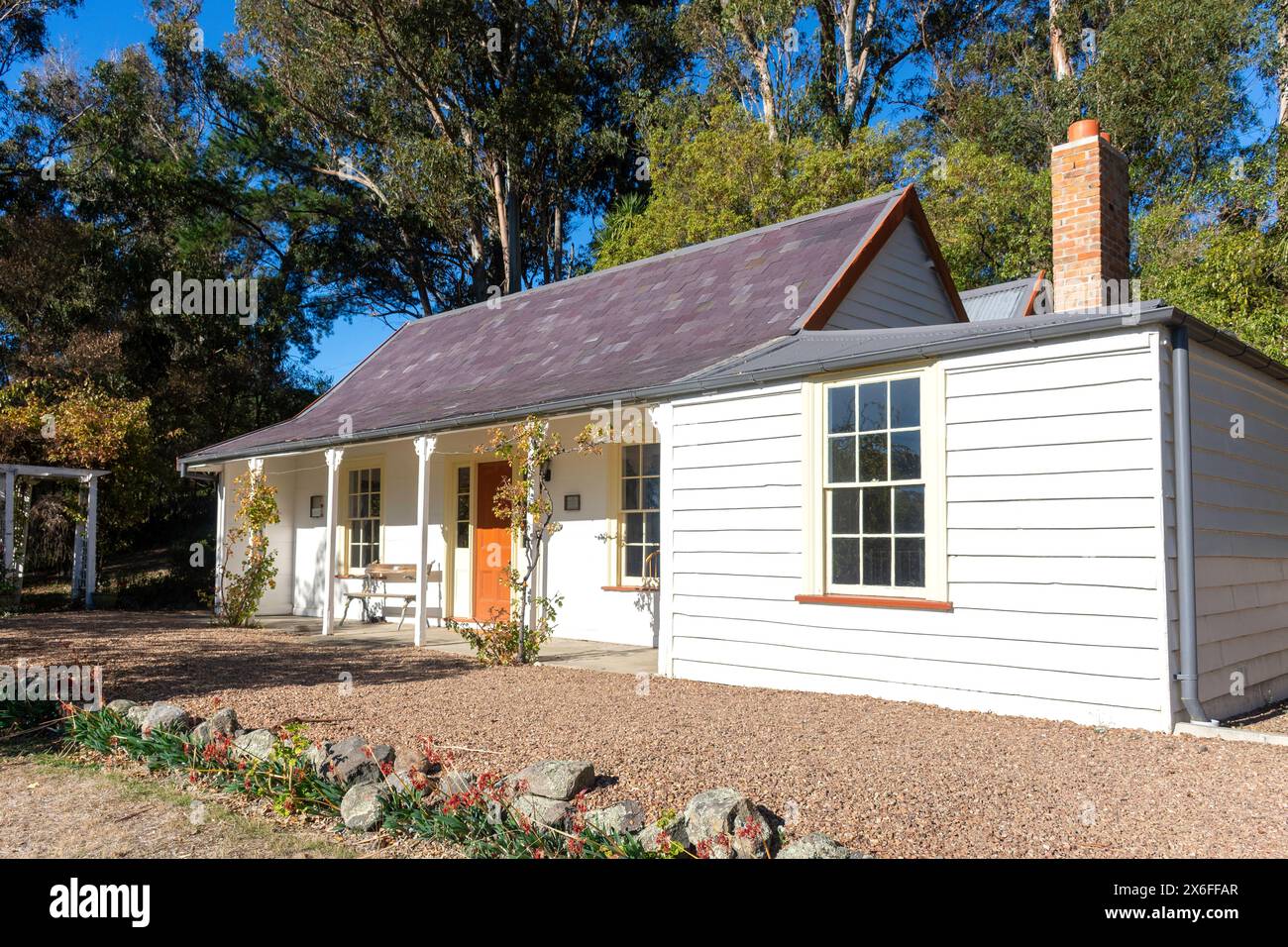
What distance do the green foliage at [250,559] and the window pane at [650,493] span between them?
527 centimetres

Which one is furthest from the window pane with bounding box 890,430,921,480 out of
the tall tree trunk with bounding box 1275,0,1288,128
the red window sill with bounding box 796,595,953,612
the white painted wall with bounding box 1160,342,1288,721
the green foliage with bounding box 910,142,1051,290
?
the tall tree trunk with bounding box 1275,0,1288,128

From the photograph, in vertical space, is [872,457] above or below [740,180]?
below

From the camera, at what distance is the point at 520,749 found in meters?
5.64

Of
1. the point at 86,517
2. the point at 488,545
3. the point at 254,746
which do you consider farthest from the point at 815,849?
the point at 86,517

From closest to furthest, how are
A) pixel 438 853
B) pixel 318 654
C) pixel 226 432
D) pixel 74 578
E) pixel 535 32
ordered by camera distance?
pixel 438 853 < pixel 318 654 < pixel 74 578 < pixel 226 432 < pixel 535 32

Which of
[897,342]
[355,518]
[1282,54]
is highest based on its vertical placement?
[1282,54]

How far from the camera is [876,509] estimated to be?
731 centimetres

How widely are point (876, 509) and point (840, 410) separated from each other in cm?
85

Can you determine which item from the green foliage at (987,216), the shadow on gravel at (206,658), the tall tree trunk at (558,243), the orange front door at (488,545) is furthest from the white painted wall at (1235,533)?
the tall tree trunk at (558,243)

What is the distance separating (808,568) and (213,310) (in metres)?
21.5

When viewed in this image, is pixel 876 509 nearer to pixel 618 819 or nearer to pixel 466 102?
pixel 618 819

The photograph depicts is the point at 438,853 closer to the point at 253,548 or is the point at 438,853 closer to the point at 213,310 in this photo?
the point at 253,548

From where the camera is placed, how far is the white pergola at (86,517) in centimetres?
1575

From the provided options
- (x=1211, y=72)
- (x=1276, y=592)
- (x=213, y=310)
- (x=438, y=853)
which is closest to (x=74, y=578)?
(x=213, y=310)
